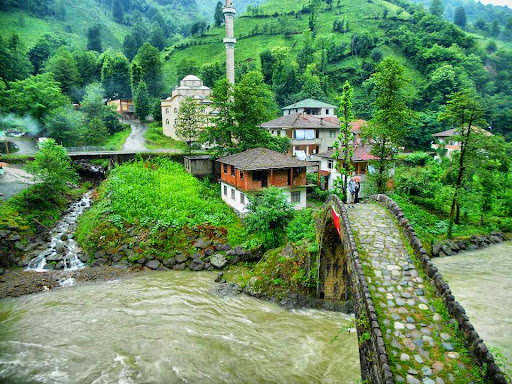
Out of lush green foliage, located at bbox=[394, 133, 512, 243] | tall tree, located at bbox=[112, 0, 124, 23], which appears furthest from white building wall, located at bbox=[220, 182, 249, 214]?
tall tree, located at bbox=[112, 0, 124, 23]

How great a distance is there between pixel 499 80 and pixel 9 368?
9925cm

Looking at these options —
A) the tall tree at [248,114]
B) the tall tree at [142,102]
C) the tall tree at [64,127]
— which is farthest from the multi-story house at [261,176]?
the tall tree at [142,102]

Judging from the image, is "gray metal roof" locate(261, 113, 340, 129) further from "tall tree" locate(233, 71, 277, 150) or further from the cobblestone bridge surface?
the cobblestone bridge surface

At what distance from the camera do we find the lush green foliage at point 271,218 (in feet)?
72.4

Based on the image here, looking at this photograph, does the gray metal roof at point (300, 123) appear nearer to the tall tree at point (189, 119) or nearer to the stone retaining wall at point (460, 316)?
the tall tree at point (189, 119)

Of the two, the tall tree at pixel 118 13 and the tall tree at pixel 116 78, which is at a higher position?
the tall tree at pixel 118 13

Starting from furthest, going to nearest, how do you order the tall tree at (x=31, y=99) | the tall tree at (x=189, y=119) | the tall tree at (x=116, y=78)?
1. the tall tree at (x=116, y=78)
2. the tall tree at (x=31, y=99)
3. the tall tree at (x=189, y=119)

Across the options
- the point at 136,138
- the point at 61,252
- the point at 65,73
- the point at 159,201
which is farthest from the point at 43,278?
the point at 65,73

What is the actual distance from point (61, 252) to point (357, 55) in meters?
84.6

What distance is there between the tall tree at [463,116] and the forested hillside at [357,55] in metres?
36.6

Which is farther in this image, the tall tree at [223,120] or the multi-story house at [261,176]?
the tall tree at [223,120]

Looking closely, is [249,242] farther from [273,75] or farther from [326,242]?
[273,75]

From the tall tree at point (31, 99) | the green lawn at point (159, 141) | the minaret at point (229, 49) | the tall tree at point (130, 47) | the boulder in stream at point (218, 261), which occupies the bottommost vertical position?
the boulder in stream at point (218, 261)

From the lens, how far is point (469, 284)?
21.0 metres
